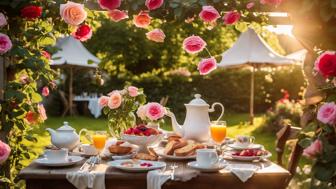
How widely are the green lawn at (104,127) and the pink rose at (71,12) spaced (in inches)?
222

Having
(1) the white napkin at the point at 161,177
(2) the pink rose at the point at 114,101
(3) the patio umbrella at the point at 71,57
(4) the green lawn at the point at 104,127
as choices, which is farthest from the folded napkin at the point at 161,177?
(3) the patio umbrella at the point at 71,57

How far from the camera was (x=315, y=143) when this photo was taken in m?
1.83

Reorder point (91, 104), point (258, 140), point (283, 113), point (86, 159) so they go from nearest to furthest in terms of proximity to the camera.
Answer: point (86, 159)
point (258, 140)
point (283, 113)
point (91, 104)

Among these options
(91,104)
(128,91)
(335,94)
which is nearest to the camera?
(335,94)

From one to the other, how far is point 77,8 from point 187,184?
4.28 ft

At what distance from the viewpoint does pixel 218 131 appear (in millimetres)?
3594

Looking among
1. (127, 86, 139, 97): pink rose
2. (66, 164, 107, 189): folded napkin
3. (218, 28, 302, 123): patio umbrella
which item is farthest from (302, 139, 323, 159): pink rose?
(218, 28, 302, 123): patio umbrella

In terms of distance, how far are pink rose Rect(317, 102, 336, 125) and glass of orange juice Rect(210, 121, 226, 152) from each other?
1.71 meters

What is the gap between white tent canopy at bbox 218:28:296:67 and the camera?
514 inches

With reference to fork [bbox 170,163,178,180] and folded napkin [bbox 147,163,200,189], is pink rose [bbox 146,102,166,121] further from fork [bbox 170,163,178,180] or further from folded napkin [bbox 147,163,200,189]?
folded napkin [bbox 147,163,200,189]

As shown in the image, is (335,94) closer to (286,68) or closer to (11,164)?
(11,164)

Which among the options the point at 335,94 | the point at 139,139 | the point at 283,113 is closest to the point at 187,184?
the point at 139,139

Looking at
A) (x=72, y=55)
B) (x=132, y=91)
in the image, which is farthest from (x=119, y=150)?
(x=72, y=55)

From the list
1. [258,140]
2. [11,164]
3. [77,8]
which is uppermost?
[77,8]
